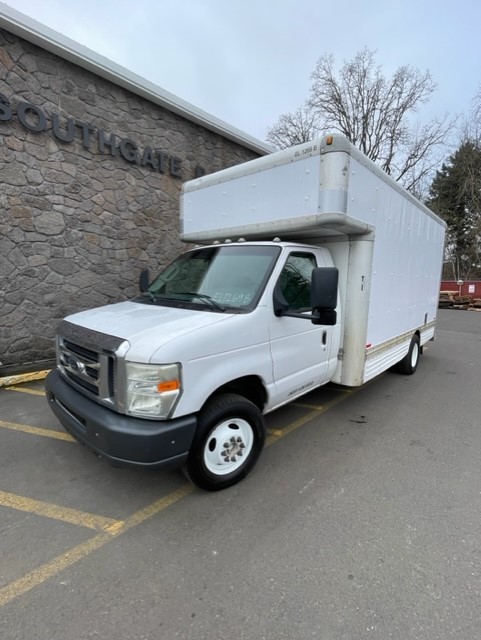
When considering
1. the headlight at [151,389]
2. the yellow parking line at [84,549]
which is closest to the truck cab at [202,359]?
the headlight at [151,389]

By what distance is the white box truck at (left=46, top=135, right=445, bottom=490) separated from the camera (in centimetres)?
246

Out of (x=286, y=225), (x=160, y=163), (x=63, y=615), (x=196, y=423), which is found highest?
(x=160, y=163)

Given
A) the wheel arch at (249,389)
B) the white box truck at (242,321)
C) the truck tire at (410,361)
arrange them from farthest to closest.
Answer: the truck tire at (410,361) < the wheel arch at (249,389) < the white box truck at (242,321)

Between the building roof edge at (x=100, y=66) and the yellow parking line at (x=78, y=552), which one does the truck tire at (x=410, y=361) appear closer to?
the yellow parking line at (x=78, y=552)

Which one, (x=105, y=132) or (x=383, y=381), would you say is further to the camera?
(x=105, y=132)

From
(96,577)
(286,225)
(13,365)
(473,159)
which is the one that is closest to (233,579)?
(96,577)

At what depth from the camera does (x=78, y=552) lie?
92.1 inches

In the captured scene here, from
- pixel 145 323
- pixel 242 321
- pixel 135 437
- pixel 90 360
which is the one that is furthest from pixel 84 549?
pixel 242 321

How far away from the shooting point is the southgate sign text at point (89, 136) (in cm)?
567

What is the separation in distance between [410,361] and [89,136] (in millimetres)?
7165

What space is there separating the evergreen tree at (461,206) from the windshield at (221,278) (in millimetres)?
31008

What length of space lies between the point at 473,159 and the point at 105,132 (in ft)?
104

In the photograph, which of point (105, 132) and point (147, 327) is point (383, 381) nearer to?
point (147, 327)

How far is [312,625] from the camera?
189 centimetres
